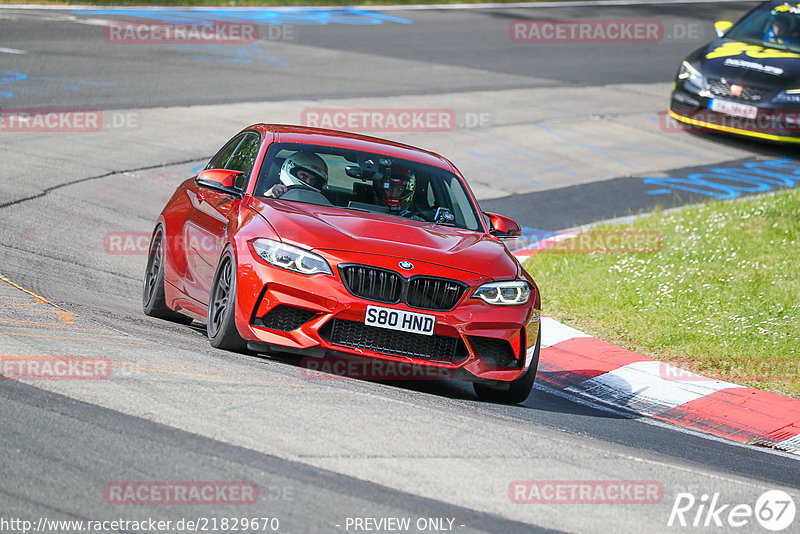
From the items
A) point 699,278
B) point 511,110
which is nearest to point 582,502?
point 699,278

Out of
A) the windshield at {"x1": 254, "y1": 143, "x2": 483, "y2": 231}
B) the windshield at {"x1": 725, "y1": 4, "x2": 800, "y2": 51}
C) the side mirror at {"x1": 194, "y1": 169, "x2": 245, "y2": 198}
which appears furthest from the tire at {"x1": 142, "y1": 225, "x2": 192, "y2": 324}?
the windshield at {"x1": 725, "y1": 4, "x2": 800, "y2": 51}

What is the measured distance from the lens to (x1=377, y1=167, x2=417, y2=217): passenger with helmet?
7.97 m

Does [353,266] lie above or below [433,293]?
above

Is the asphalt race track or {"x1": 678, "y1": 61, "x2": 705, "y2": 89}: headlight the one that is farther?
{"x1": 678, "y1": 61, "x2": 705, "y2": 89}: headlight

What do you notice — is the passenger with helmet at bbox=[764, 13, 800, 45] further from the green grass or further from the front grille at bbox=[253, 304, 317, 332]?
the front grille at bbox=[253, 304, 317, 332]

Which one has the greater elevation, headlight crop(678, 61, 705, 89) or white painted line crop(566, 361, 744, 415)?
headlight crop(678, 61, 705, 89)

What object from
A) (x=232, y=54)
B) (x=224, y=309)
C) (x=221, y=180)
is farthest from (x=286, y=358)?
(x=232, y=54)

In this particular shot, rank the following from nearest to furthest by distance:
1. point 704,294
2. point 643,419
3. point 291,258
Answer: point 291,258
point 643,419
point 704,294

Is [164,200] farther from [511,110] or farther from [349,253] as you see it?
[511,110]

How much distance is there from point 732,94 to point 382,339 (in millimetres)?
12493

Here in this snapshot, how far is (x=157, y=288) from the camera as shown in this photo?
8.52 meters

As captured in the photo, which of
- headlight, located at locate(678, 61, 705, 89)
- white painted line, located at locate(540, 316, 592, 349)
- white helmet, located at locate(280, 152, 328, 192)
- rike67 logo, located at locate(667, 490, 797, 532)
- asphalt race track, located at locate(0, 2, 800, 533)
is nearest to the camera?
asphalt race track, located at locate(0, 2, 800, 533)

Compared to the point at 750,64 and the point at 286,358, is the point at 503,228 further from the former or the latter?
the point at 750,64

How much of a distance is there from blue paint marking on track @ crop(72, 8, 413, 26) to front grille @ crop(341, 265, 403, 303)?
1836 cm
